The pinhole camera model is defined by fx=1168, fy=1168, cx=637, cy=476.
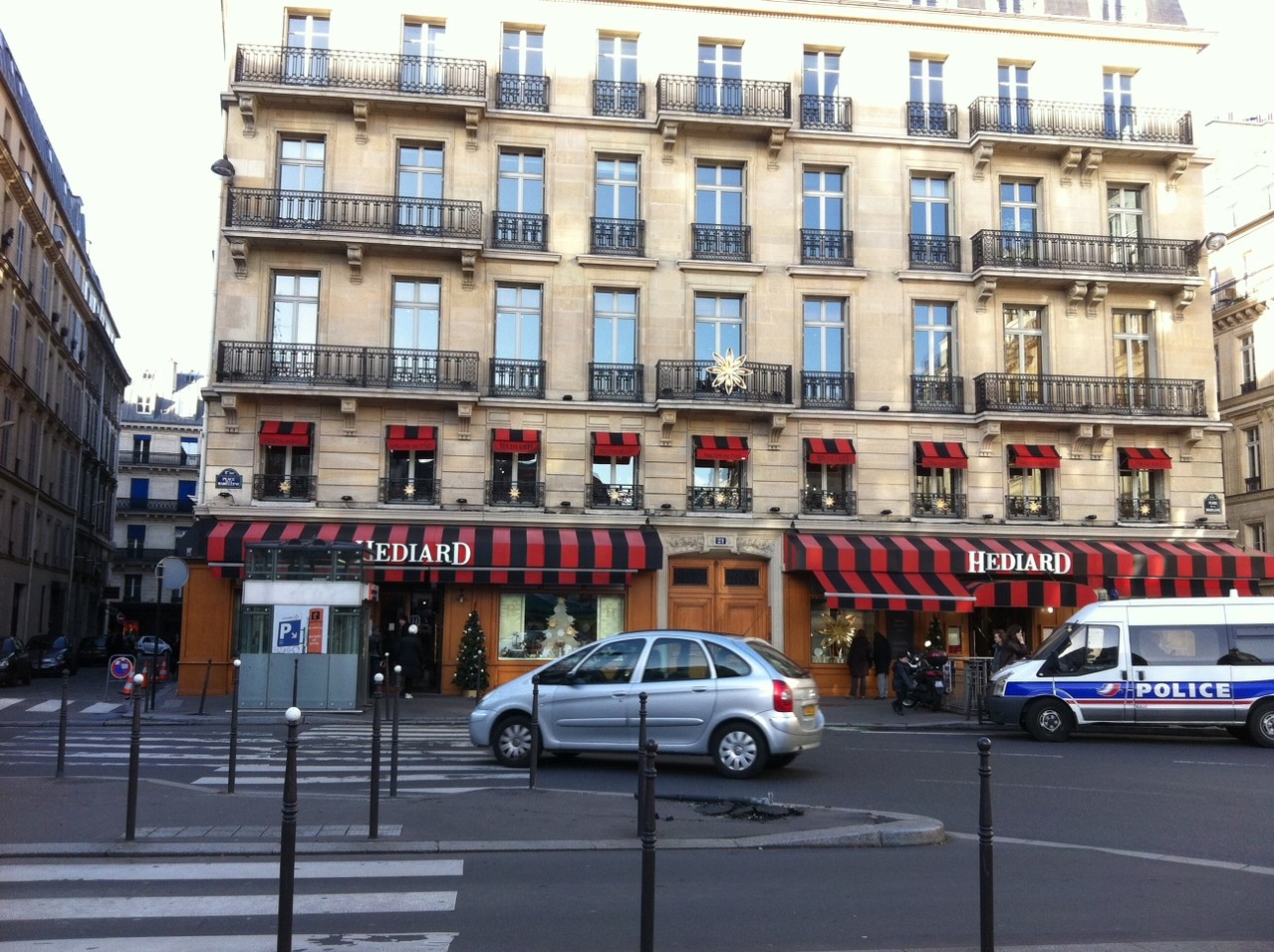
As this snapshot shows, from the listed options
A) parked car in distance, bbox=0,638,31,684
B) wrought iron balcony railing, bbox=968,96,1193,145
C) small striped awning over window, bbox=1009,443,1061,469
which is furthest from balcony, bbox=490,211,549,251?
parked car in distance, bbox=0,638,31,684

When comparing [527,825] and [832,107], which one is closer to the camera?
[527,825]

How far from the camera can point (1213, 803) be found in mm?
11898

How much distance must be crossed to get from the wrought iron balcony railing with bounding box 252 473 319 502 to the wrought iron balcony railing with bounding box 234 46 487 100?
933cm

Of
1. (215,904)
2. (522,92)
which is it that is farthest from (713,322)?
(215,904)

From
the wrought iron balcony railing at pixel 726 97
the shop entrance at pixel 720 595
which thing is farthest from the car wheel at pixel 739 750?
the wrought iron balcony railing at pixel 726 97

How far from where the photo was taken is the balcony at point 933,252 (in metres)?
29.8

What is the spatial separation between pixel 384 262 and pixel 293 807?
2371 cm

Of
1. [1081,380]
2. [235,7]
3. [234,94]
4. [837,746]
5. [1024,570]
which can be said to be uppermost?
[235,7]

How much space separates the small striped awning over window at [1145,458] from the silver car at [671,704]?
18.9m

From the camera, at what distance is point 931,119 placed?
30266 mm

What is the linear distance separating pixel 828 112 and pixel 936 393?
7.74m

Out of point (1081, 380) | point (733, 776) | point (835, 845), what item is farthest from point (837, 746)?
point (1081, 380)

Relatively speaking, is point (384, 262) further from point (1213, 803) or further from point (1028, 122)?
point (1213, 803)

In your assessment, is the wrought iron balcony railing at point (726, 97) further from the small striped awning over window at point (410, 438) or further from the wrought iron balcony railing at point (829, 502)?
the small striped awning over window at point (410, 438)
